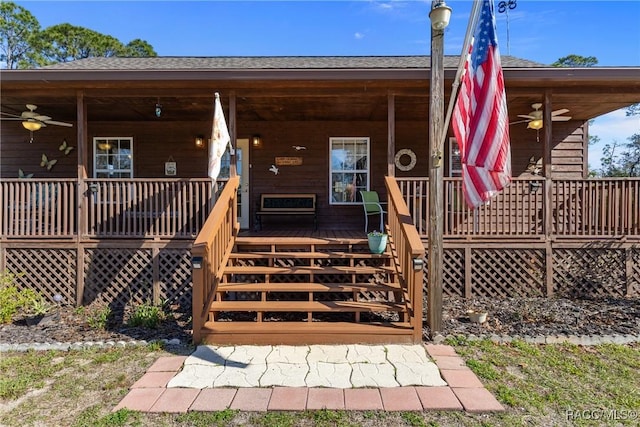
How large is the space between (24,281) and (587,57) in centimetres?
3318

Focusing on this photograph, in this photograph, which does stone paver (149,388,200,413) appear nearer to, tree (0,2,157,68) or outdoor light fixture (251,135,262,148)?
outdoor light fixture (251,135,262,148)

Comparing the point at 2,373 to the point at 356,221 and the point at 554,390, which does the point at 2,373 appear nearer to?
the point at 554,390

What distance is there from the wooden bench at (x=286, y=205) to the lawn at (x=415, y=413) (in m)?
3.99

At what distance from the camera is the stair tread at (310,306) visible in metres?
3.84

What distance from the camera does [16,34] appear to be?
74.4 feet

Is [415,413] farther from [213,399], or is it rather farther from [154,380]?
[154,380]

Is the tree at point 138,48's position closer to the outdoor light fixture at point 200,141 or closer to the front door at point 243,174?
the outdoor light fixture at point 200,141

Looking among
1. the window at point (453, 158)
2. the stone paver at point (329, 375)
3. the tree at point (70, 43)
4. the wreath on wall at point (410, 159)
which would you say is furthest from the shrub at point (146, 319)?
the tree at point (70, 43)

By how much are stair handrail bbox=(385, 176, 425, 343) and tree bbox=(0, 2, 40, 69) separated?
92.4 ft

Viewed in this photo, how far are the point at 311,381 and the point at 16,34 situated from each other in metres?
29.9

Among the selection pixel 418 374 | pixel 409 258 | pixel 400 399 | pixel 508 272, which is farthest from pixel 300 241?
pixel 508 272

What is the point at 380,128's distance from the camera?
755 cm

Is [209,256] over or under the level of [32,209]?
under

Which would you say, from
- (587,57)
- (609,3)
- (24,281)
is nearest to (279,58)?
(24,281)
